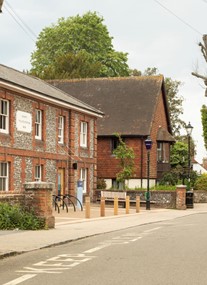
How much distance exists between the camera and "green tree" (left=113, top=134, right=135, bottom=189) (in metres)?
46.8

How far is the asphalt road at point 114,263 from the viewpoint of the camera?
32.2 feet

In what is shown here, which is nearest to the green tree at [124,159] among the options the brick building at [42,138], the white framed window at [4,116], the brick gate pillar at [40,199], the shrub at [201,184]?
the brick building at [42,138]

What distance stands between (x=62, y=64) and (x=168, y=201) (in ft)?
107

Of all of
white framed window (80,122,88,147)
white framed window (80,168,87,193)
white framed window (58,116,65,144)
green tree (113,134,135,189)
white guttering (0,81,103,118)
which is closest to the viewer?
white guttering (0,81,103,118)

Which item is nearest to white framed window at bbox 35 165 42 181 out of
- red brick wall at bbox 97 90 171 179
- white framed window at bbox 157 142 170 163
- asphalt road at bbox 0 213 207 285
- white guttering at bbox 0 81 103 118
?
white guttering at bbox 0 81 103 118

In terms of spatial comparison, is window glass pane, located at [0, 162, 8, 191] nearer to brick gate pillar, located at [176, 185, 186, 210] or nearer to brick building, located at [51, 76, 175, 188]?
brick gate pillar, located at [176, 185, 186, 210]

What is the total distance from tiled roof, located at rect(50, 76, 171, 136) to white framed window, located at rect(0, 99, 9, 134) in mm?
18565

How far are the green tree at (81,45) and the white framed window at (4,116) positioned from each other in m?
39.9

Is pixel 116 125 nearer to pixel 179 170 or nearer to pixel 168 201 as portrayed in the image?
pixel 179 170

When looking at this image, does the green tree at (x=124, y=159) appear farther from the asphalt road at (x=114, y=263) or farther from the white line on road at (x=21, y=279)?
the white line on road at (x=21, y=279)

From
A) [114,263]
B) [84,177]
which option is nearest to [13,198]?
[114,263]

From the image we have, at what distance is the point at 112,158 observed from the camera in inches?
2035

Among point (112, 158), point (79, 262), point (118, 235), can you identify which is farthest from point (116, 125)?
point (79, 262)

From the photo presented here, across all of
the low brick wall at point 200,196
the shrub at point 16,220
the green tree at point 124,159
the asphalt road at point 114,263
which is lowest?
the asphalt road at point 114,263
